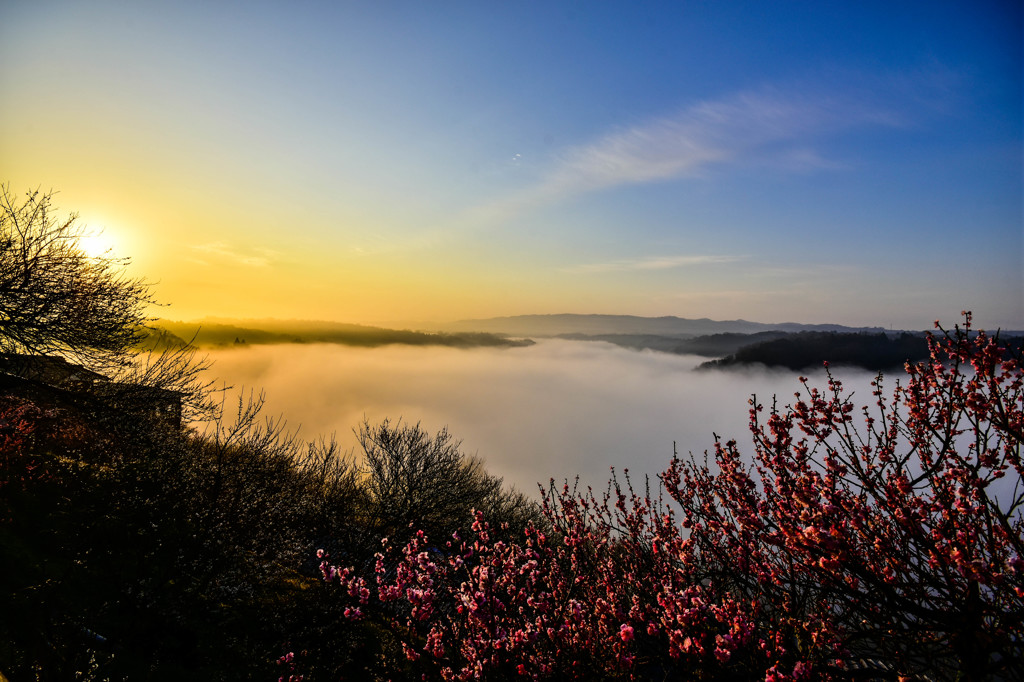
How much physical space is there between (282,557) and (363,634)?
7030 millimetres

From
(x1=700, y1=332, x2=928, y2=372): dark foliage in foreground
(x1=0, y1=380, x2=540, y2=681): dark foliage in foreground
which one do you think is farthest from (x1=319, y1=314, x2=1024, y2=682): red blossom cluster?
(x1=700, y1=332, x2=928, y2=372): dark foliage in foreground

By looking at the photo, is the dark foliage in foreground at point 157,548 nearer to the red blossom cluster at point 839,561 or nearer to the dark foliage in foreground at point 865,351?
the red blossom cluster at point 839,561

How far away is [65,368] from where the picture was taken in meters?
14.4

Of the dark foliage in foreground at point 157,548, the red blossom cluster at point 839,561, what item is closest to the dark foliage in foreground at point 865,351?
the dark foliage in foreground at point 157,548

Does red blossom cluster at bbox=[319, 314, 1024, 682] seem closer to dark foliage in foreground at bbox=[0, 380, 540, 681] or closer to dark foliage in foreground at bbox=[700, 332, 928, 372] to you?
dark foliage in foreground at bbox=[0, 380, 540, 681]

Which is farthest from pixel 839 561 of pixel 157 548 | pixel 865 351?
pixel 865 351

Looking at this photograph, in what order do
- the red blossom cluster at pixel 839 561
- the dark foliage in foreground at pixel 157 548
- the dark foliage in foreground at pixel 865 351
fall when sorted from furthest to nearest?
1. the dark foliage in foreground at pixel 865 351
2. the dark foliage in foreground at pixel 157 548
3. the red blossom cluster at pixel 839 561

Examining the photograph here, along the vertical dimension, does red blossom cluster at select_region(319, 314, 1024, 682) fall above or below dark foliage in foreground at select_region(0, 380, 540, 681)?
above

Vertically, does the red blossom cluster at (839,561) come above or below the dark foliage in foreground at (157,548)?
above

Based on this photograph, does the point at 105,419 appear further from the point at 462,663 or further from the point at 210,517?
the point at 462,663

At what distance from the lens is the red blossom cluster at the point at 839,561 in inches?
166

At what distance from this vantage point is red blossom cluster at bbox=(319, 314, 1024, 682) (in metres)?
4.22

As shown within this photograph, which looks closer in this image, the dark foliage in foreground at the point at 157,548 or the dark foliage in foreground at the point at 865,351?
the dark foliage in foreground at the point at 157,548

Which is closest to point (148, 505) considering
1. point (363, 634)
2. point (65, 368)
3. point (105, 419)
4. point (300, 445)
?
point (105, 419)
